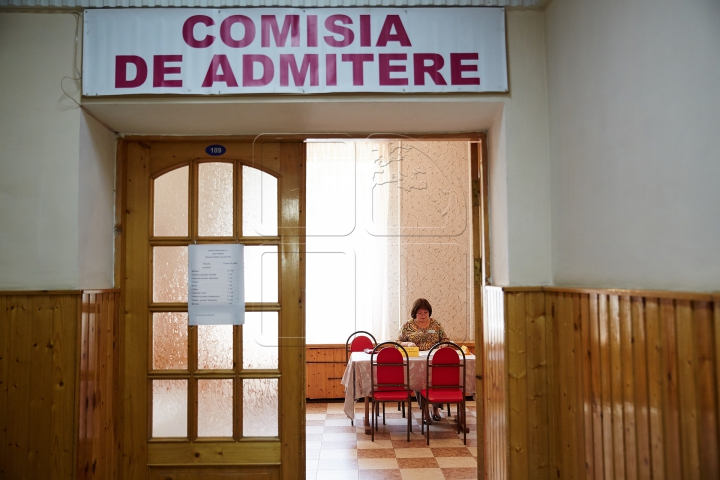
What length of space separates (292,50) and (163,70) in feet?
2.36

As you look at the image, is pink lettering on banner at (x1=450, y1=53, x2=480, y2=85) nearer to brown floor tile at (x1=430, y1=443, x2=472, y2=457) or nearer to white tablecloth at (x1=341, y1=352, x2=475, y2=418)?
white tablecloth at (x1=341, y1=352, x2=475, y2=418)

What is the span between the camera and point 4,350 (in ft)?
9.93

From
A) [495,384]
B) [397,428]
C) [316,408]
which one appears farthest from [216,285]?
[316,408]

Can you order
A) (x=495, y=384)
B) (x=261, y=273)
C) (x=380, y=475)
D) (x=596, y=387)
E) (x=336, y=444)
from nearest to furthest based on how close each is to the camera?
(x=596, y=387), (x=495, y=384), (x=261, y=273), (x=380, y=475), (x=336, y=444)

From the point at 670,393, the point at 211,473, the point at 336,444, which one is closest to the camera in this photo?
the point at 670,393

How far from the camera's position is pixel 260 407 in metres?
3.56

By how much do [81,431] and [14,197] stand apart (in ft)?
4.36

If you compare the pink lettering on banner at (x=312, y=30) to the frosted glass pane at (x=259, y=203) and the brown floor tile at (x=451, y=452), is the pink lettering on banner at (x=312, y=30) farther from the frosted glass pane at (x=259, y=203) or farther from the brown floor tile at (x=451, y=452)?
the brown floor tile at (x=451, y=452)

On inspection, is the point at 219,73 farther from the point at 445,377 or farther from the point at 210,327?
the point at 445,377

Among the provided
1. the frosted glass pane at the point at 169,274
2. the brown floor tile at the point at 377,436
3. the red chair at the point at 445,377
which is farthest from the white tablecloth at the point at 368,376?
the frosted glass pane at the point at 169,274

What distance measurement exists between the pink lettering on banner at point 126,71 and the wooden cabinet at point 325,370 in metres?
4.80

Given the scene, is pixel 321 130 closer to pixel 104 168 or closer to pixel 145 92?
pixel 145 92

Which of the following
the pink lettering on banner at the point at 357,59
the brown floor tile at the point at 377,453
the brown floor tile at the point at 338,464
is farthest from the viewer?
the brown floor tile at the point at 377,453

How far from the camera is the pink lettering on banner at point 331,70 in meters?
3.09
